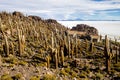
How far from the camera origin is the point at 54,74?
27625 millimetres

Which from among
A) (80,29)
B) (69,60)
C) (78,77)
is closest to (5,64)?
(78,77)

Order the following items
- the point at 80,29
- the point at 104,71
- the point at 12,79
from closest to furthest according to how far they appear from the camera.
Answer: the point at 12,79, the point at 104,71, the point at 80,29

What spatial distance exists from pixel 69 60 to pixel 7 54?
29.7 ft

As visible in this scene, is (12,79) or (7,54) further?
(7,54)

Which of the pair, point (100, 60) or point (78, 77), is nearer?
point (78, 77)

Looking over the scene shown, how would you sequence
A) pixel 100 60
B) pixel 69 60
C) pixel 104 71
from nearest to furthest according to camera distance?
pixel 104 71 < pixel 69 60 < pixel 100 60

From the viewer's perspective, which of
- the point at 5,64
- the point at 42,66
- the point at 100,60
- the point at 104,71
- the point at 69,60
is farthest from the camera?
the point at 100,60

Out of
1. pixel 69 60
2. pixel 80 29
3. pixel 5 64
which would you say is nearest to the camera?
pixel 5 64

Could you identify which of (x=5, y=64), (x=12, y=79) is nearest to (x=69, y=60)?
(x=5, y=64)

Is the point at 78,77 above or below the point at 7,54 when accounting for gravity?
below

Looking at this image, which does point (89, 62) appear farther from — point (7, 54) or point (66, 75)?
point (7, 54)

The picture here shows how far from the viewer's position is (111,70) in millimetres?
32531

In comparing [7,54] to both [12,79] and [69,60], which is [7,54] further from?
[69,60]

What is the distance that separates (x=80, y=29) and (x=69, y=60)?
7033 cm
